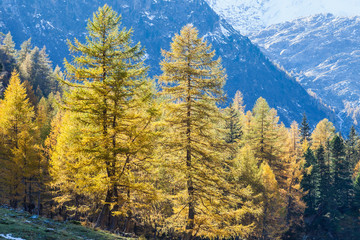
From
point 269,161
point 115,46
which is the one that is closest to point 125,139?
point 115,46

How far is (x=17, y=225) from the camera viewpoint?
10344 millimetres

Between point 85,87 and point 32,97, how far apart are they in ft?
138

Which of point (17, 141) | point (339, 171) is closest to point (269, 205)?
point (339, 171)

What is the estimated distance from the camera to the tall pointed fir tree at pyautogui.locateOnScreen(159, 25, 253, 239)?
15.0 meters

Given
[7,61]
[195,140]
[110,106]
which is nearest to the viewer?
[110,106]

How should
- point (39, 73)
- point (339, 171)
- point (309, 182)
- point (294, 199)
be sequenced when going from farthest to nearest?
point (39, 73) → point (339, 171) → point (309, 182) → point (294, 199)

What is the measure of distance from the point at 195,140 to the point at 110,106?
5.07 metres

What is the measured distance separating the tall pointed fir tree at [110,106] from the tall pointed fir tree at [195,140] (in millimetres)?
1609

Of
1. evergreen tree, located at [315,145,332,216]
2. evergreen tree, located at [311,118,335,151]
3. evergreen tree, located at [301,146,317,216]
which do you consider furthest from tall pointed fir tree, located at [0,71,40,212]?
evergreen tree, located at [311,118,335,151]

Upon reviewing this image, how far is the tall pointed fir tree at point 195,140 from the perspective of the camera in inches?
591

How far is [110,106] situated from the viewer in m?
14.2

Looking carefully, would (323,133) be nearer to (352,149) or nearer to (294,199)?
(352,149)

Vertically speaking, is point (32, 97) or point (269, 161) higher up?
point (32, 97)

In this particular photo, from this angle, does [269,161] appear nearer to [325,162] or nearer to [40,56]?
[325,162]
